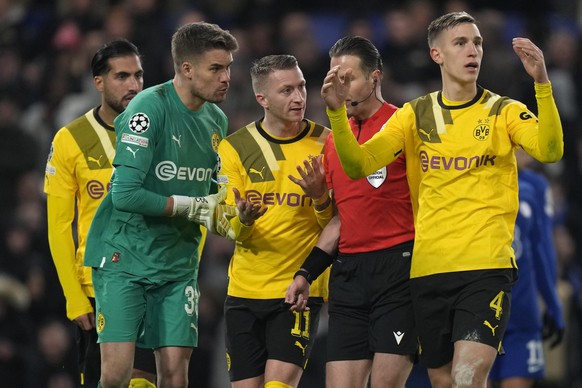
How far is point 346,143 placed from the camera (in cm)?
721

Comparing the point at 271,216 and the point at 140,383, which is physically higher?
the point at 271,216

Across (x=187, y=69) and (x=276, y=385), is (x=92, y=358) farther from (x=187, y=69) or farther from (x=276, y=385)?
(x=187, y=69)

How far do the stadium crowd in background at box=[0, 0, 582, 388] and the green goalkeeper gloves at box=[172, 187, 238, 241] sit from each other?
13.9 ft

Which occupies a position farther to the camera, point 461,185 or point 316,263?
point 316,263

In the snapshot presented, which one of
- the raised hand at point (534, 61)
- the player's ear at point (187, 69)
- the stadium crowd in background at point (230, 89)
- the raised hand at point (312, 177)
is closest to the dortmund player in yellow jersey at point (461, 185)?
the raised hand at point (534, 61)

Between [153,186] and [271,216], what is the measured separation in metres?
0.75

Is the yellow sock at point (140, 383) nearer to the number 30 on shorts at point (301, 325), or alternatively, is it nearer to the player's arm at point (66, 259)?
the player's arm at point (66, 259)

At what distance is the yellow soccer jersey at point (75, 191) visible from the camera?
337 inches

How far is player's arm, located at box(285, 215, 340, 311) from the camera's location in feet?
25.0

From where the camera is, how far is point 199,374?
12.1 metres

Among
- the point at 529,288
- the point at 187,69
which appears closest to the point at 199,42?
the point at 187,69

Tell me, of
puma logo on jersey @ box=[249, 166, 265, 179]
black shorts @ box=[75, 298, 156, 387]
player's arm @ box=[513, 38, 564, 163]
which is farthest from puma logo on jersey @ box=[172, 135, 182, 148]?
player's arm @ box=[513, 38, 564, 163]

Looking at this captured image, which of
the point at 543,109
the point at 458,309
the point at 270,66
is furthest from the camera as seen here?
the point at 270,66

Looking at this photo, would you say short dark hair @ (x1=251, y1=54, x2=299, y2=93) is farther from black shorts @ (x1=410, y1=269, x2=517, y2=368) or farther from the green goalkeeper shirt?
black shorts @ (x1=410, y1=269, x2=517, y2=368)
